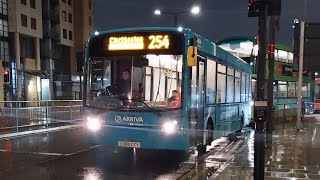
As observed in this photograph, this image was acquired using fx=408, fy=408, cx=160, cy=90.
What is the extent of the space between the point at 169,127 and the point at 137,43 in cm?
234

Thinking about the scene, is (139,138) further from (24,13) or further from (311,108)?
(24,13)

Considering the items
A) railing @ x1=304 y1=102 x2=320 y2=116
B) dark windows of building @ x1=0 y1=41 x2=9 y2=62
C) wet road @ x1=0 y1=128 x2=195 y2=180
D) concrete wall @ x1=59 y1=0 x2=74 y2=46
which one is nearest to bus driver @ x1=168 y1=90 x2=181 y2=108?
wet road @ x1=0 y1=128 x2=195 y2=180

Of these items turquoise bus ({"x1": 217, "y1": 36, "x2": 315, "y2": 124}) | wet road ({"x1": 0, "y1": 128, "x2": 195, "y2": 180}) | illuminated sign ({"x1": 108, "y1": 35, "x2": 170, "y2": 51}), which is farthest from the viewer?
turquoise bus ({"x1": 217, "y1": 36, "x2": 315, "y2": 124})

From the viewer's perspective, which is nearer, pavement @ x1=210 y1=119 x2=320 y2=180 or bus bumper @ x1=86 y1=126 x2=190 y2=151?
pavement @ x1=210 y1=119 x2=320 y2=180

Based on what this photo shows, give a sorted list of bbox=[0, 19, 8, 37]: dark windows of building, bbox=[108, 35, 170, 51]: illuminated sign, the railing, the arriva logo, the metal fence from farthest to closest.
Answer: bbox=[0, 19, 8, 37]: dark windows of building < the railing < the metal fence < bbox=[108, 35, 170, 51]: illuminated sign < the arriva logo

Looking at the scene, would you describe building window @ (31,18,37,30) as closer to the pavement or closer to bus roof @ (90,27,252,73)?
bus roof @ (90,27,252,73)

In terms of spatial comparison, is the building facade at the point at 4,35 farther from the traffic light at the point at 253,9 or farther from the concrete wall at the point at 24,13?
the traffic light at the point at 253,9

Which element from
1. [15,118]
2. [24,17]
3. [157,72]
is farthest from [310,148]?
[24,17]

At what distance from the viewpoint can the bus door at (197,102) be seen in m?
10.8

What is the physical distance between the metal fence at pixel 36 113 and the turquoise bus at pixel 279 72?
965cm

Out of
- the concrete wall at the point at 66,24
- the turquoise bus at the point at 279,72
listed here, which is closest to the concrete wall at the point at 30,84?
the concrete wall at the point at 66,24

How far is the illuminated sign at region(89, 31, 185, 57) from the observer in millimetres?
10359

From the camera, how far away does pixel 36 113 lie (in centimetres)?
2103

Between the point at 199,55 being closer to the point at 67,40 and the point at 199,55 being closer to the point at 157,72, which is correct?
the point at 157,72
